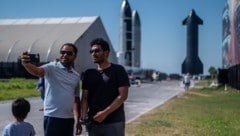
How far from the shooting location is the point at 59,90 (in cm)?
568

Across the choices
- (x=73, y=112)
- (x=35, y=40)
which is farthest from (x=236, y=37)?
(x=35, y=40)

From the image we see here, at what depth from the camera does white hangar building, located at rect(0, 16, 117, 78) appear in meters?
93.1

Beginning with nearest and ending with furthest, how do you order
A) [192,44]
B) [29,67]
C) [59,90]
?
[29,67]
[59,90]
[192,44]

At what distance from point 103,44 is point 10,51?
94.6 m

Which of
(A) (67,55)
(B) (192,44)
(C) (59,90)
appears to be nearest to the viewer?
(C) (59,90)

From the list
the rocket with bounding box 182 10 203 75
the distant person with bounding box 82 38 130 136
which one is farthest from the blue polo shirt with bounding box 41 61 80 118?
the rocket with bounding box 182 10 203 75

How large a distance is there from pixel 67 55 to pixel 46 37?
9374 cm

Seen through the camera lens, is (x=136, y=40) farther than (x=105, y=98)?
Yes

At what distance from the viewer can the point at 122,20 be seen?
124 metres

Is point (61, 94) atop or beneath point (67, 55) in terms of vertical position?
beneath

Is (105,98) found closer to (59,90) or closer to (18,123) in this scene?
(59,90)

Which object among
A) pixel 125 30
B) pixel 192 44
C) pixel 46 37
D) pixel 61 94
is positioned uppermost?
pixel 125 30

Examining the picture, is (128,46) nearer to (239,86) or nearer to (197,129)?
(239,86)

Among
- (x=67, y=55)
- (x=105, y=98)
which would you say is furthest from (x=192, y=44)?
(x=105, y=98)
